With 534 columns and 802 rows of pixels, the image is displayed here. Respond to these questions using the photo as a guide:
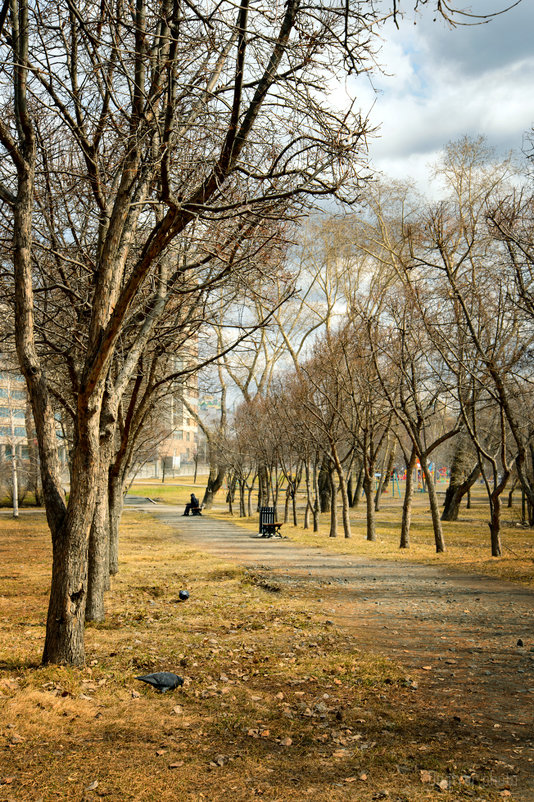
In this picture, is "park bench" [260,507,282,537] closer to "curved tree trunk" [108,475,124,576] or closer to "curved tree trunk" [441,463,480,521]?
"curved tree trunk" [108,475,124,576]

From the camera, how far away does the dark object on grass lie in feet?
18.5

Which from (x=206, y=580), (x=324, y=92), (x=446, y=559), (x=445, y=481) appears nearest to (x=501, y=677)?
(x=324, y=92)

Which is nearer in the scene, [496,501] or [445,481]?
[496,501]

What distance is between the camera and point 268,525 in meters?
21.6

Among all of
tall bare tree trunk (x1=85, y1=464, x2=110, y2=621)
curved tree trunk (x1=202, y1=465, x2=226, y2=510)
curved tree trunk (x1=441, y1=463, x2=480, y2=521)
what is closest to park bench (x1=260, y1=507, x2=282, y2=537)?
curved tree trunk (x1=441, y1=463, x2=480, y2=521)

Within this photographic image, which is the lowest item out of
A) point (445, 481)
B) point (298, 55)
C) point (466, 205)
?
point (445, 481)

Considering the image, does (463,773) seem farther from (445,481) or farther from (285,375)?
(445,481)

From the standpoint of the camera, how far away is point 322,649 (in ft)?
22.9

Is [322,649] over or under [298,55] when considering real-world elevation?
under

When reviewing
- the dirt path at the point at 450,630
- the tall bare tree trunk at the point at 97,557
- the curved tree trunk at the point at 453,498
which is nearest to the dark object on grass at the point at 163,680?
the dirt path at the point at 450,630

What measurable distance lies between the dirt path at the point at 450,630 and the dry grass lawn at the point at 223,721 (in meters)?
0.21

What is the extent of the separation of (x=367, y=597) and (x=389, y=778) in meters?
6.40

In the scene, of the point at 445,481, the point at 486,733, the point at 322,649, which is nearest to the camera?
the point at 486,733

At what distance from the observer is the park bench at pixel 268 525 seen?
21688 millimetres
